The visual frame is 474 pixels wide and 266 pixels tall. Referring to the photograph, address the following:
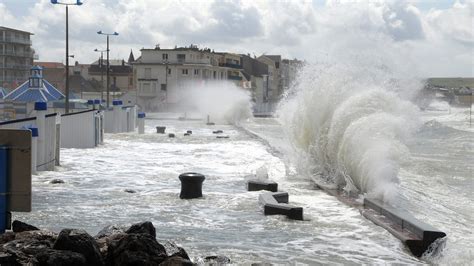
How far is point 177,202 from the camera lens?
1333 centimetres

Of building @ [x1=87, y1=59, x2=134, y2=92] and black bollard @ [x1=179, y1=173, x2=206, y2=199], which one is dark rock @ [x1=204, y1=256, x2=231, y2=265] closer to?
black bollard @ [x1=179, y1=173, x2=206, y2=199]

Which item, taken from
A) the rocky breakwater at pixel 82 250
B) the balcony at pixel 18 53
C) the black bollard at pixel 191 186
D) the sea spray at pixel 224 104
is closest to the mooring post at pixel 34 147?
the black bollard at pixel 191 186

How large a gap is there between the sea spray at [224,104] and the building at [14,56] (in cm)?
3004

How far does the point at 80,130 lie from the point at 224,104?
149 feet

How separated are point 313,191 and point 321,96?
19.1ft

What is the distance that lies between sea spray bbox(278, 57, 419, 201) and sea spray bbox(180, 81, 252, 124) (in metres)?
42.5

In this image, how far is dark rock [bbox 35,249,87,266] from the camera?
7.14 metres

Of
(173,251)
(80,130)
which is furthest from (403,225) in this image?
(80,130)

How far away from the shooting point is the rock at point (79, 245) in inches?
293

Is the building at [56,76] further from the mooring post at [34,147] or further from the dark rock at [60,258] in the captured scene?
the dark rock at [60,258]

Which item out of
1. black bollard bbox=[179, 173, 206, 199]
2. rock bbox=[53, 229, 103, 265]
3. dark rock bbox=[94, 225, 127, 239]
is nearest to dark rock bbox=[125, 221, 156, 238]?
dark rock bbox=[94, 225, 127, 239]

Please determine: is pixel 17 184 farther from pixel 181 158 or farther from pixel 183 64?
pixel 183 64

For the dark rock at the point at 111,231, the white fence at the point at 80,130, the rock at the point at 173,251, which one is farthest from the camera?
the white fence at the point at 80,130

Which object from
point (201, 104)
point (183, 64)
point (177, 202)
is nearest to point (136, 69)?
point (183, 64)
